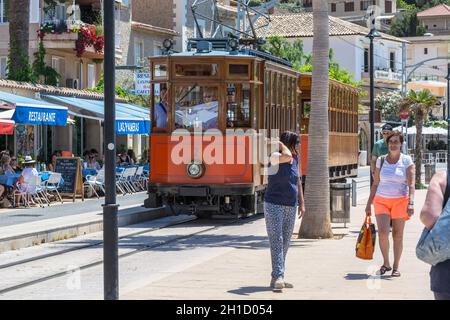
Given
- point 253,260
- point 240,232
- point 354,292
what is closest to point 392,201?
point 354,292

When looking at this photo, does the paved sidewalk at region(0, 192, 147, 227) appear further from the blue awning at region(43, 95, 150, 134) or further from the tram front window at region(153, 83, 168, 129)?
the tram front window at region(153, 83, 168, 129)

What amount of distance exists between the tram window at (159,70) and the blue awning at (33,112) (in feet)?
15.7

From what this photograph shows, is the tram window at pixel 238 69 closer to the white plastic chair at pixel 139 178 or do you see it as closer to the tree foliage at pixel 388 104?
the white plastic chair at pixel 139 178

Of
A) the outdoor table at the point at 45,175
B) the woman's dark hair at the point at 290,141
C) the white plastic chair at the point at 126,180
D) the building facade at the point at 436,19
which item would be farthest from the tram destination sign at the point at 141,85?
the building facade at the point at 436,19

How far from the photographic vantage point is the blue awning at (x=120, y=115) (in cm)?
3159

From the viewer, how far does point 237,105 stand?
22516 mm

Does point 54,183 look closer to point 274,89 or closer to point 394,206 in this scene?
point 274,89

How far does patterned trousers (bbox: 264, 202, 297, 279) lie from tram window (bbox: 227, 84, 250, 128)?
1028 centimetres

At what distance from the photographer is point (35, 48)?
140ft

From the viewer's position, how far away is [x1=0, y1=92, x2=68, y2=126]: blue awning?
26109 mm

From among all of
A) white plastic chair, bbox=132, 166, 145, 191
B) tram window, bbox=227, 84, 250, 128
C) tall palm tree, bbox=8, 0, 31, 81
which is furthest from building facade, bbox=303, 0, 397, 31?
tram window, bbox=227, 84, 250, 128

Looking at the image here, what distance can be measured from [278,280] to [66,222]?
10316 millimetres
